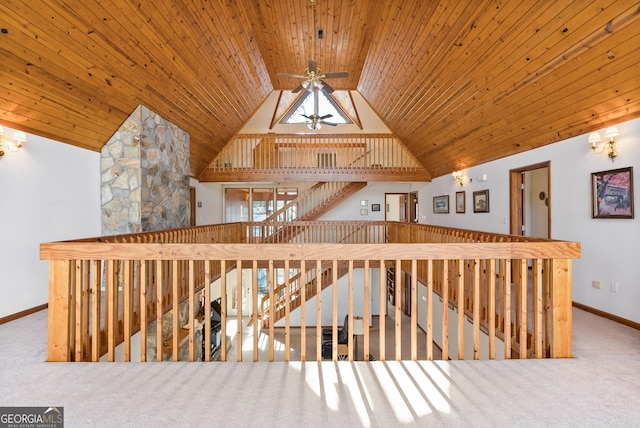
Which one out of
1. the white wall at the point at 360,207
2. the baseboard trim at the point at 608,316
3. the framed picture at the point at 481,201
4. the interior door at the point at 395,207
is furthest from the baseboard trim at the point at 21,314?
the interior door at the point at 395,207

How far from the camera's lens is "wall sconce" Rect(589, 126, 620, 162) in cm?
380

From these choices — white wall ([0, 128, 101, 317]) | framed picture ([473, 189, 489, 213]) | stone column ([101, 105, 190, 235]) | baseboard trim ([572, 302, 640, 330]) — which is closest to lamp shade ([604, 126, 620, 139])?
baseboard trim ([572, 302, 640, 330])

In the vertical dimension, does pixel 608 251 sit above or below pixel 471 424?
above

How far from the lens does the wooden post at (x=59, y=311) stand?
2281mm

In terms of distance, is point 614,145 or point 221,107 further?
point 221,107

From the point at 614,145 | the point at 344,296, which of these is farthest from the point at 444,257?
the point at 344,296

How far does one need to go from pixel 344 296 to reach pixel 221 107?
6.12 m

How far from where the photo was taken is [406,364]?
7.66ft

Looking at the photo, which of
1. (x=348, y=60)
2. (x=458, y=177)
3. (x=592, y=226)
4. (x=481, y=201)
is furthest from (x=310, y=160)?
(x=592, y=226)

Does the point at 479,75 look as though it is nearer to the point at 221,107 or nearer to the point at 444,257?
the point at 444,257

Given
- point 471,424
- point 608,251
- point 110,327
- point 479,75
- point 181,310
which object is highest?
point 479,75

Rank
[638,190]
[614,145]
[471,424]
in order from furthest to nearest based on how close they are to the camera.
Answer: [614,145]
[638,190]
[471,424]

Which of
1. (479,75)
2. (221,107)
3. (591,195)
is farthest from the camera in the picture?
(221,107)

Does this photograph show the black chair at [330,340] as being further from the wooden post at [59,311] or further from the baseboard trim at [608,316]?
the wooden post at [59,311]
